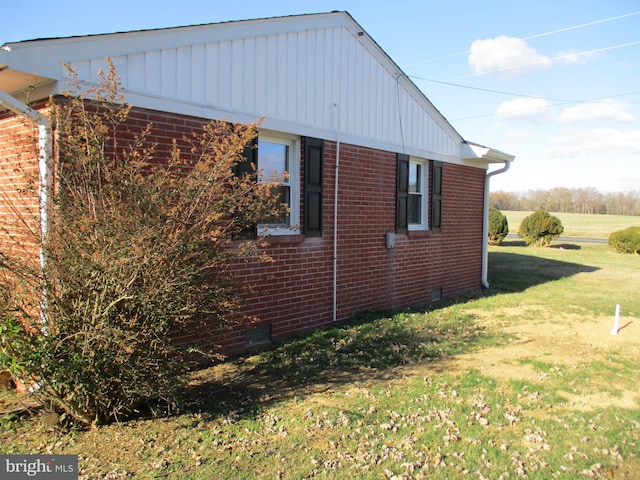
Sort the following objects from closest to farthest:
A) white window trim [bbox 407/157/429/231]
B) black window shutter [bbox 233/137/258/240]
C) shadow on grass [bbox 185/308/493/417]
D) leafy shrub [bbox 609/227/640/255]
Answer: shadow on grass [bbox 185/308/493/417] → black window shutter [bbox 233/137/258/240] → white window trim [bbox 407/157/429/231] → leafy shrub [bbox 609/227/640/255]

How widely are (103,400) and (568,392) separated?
450 centimetres

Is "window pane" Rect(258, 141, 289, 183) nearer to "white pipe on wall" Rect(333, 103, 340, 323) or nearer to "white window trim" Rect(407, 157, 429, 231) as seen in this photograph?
"white pipe on wall" Rect(333, 103, 340, 323)

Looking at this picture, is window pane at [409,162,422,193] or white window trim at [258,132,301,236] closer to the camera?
white window trim at [258,132,301,236]

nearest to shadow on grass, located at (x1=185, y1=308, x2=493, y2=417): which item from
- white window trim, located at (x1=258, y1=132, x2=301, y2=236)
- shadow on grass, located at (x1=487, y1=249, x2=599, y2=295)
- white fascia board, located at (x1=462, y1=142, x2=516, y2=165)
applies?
white window trim, located at (x1=258, y1=132, x2=301, y2=236)

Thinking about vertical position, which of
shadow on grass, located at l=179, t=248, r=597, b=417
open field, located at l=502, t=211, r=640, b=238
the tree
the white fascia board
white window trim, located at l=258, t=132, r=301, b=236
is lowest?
shadow on grass, located at l=179, t=248, r=597, b=417

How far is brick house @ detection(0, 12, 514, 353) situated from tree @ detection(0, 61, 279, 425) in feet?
1.65

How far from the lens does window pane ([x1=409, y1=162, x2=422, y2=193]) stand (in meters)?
9.98

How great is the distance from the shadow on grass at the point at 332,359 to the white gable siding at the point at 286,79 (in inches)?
117

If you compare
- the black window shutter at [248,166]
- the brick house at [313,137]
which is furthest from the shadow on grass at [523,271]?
the black window shutter at [248,166]

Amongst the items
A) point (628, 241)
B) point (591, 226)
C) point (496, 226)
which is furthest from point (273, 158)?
point (591, 226)

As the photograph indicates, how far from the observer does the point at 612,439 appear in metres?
4.11

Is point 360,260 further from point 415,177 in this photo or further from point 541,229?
point 541,229

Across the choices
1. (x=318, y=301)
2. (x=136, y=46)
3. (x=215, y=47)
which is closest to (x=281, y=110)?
(x=215, y=47)

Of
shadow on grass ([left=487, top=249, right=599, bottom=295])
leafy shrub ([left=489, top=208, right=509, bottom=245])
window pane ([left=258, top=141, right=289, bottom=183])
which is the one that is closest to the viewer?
window pane ([left=258, top=141, right=289, bottom=183])
